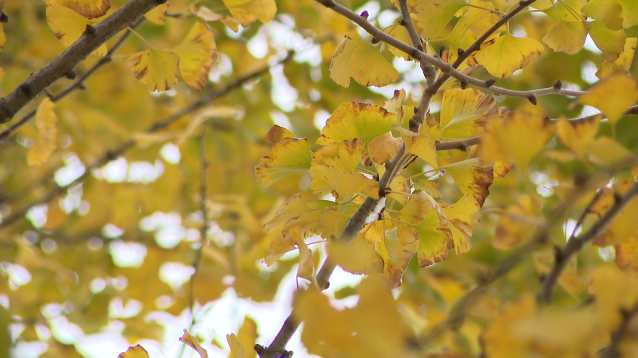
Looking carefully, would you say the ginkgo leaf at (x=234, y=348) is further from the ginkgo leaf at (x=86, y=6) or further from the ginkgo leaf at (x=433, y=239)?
the ginkgo leaf at (x=86, y=6)

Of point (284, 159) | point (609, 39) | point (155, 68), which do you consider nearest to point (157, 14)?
point (155, 68)

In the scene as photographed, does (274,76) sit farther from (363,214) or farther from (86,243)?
(363,214)

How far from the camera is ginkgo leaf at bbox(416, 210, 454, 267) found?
1.22 feet

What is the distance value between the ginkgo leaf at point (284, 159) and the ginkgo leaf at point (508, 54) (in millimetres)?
169

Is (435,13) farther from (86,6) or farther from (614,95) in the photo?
(86,6)

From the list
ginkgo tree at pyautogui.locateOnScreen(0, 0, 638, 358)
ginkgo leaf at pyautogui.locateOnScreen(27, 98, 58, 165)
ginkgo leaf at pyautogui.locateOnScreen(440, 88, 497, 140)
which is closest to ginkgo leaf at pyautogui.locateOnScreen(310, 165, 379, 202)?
ginkgo tree at pyautogui.locateOnScreen(0, 0, 638, 358)

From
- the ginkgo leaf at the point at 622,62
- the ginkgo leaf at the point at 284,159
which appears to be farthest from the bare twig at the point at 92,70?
the ginkgo leaf at the point at 622,62

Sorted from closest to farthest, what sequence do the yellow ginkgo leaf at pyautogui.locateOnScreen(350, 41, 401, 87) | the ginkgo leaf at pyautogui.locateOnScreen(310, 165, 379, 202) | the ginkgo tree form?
the ginkgo tree
the ginkgo leaf at pyautogui.locateOnScreen(310, 165, 379, 202)
the yellow ginkgo leaf at pyautogui.locateOnScreen(350, 41, 401, 87)

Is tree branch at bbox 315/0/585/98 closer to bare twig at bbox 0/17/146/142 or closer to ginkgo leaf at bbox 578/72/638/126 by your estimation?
ginkgo leaf at bbox 578/72/638/126

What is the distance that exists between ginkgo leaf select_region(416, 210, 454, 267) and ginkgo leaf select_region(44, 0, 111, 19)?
1.03ft

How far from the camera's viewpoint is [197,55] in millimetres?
470

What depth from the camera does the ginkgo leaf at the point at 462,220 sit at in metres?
0.37

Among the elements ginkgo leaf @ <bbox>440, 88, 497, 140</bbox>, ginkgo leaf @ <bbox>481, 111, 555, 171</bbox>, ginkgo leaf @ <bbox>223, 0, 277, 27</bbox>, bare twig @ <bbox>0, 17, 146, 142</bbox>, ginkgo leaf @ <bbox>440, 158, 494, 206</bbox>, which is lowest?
ginkgo leaf @ <bbox>440, 158, 494, 206</bbox>

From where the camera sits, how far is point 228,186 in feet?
4.83
